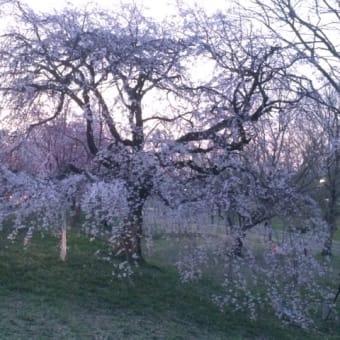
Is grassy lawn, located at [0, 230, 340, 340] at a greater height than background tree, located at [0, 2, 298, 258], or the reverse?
background tree, located at [0, 2, 298, 258]

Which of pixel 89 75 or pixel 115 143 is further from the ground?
pixel 89 75

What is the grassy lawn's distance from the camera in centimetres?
709

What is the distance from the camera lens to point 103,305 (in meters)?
8.56

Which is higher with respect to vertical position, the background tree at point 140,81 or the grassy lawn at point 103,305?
the background tree at point 140,81

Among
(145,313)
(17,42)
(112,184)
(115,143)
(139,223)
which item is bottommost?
(145,313)

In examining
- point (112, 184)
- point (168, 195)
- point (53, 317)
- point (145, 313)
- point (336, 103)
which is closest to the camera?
point (112, 184)

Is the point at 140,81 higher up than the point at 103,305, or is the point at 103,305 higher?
the point at 140,81

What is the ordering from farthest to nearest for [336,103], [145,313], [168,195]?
[336,103] → [145,313] → [168,195]

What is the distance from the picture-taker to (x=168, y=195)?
6773 millimetres

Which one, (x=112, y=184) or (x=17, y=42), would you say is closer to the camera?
(x=112, y=184)

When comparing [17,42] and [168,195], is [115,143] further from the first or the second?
[17,42]

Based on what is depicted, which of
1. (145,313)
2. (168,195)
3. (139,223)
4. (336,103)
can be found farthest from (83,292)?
(336,103)

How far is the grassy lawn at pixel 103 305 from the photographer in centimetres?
709

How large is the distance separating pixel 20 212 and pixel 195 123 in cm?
269
